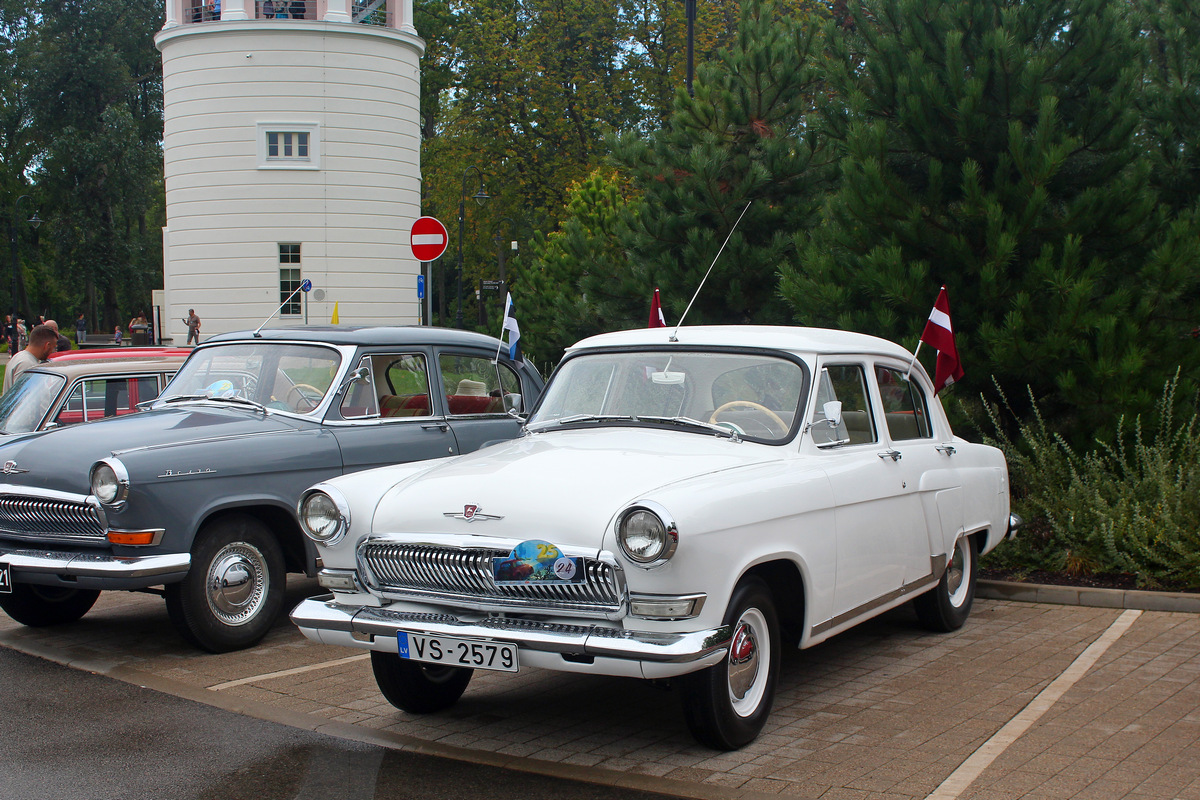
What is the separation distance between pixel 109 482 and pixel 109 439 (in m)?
0.56

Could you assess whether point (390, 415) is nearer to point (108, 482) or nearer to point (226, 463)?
point (226, 463)

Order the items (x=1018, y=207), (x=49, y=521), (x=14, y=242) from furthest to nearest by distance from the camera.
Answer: (x=14, y=242) < (x=1018, y=207) < (x=49, y=521)

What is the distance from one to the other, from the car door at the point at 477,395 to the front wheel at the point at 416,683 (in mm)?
2890

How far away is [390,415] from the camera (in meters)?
8.31

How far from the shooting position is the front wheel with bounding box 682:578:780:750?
4.82m

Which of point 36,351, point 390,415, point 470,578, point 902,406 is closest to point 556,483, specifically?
point 470,578

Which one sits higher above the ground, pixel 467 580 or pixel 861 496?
pixel 861 496

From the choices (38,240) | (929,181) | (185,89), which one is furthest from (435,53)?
(929,181)

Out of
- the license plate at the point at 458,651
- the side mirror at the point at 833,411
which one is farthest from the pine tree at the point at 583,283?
the license plate at the point at 458,651

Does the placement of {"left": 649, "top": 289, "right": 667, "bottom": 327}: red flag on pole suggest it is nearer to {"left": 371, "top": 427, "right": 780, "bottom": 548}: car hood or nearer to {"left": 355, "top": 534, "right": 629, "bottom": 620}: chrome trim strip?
{"left": 371, "top": 427, "right": 780, "bottom": 548}: car hood

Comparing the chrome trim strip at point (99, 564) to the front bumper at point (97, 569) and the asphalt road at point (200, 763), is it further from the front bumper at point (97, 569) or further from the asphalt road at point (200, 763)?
the asphalt road at point (200, 763)

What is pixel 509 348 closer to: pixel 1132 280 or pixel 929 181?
pixel 929 181

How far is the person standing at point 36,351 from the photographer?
10.5 meters

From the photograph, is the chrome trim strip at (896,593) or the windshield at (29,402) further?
the windshield at (29,402)
